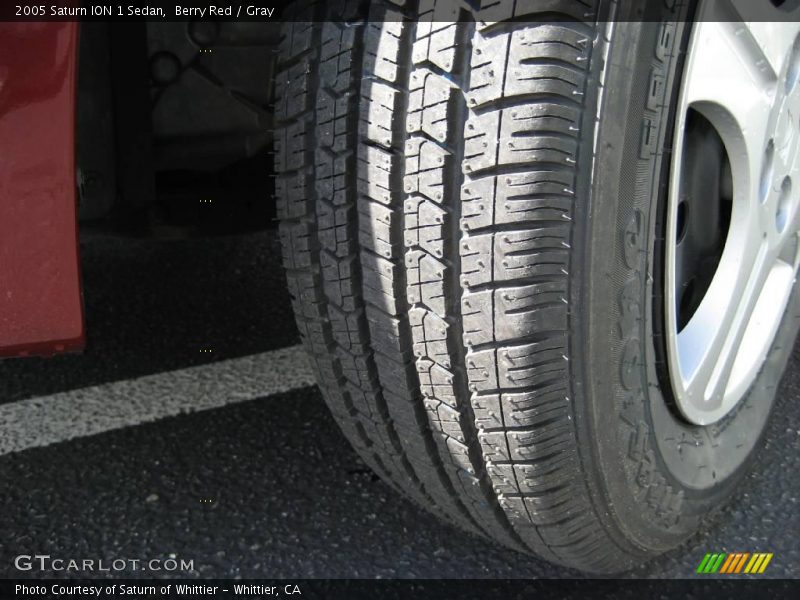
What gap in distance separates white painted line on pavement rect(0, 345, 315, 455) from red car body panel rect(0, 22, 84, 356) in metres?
0.60

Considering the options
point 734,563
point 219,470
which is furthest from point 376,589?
point 734,563

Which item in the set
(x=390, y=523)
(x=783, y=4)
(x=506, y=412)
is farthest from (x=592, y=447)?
(x=783, y=4)

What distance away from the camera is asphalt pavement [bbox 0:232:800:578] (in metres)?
1.43

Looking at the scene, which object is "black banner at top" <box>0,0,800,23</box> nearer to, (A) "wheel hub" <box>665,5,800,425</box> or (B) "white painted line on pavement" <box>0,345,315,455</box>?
(A) "wheel hub" <box>665,5,800,425</box>

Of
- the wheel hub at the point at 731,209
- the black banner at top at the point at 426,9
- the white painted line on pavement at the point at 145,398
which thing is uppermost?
the black banner at top at the point at 426,9

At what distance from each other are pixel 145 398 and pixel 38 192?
831 millimetres

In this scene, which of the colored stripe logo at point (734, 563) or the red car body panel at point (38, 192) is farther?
the colored stripe logo at point (734, 563)

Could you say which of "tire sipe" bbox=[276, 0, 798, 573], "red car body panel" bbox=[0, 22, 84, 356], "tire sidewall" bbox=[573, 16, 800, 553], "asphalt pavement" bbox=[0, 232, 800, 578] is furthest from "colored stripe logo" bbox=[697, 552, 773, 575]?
"red car body panel" bbox=[0, 22, 84, 356]

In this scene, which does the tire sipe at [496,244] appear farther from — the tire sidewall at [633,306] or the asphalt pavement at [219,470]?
the asphalt pavement at [219,470]

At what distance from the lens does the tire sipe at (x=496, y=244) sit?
98 centimetres

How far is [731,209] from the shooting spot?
145cm

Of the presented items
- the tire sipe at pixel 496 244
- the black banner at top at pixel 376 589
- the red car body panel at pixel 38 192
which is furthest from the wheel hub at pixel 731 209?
the red car body panel at pixel 38 192

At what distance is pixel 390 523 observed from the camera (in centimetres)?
150

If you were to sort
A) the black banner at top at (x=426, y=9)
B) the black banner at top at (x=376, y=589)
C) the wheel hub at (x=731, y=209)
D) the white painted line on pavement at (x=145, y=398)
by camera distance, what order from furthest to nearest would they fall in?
the white painted line on pavement at (x=145, y=398)
the black banner at top at (x=376, y=589)
the wheel hub at (x=731, y=209)
the black banner at top at (x=426, y=9)
